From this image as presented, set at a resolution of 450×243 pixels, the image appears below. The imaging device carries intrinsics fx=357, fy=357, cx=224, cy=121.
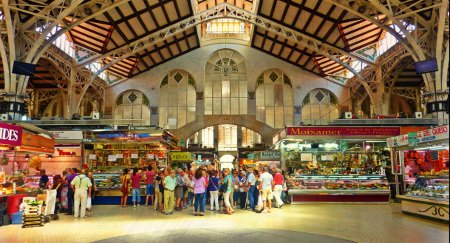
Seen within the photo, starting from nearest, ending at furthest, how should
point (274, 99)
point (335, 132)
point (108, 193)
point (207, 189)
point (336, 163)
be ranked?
point (207, 189), point (108, 193), point (335, 132), point (336, 163), point (274, 99)

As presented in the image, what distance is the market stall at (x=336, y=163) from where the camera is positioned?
43.1 feet

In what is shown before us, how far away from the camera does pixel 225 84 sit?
98.6 ft

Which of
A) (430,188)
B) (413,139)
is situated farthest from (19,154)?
(430,188)

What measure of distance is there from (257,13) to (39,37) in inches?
524

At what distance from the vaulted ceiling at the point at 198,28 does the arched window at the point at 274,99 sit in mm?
3229

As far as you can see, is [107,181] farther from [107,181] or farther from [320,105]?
[320,105]

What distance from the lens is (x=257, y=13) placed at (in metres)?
23.6

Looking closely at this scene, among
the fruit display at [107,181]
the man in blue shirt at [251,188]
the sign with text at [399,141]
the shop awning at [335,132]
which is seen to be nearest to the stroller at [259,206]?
the man in blue shirt at [251,188]

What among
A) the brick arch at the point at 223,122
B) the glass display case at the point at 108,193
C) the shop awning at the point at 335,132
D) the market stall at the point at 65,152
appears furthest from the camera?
the brick arch at the point at 223,122

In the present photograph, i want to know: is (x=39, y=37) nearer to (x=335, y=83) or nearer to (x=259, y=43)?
(x=259, y=43)

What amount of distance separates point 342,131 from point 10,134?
11.2m

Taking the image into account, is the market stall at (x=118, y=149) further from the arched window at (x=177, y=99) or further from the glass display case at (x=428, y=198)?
the arched window at (x=177, y=99)

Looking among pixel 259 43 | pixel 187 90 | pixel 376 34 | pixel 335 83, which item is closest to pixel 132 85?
pixel 187 90

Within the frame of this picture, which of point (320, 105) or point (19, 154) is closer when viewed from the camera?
point (19, 154)
